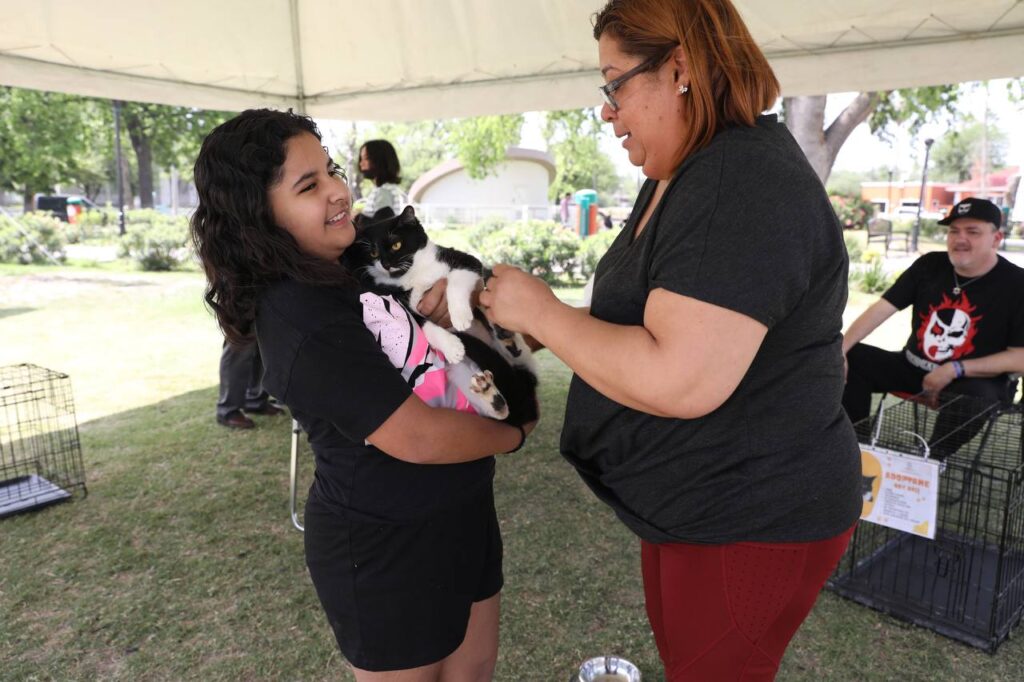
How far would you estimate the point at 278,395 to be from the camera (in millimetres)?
1343

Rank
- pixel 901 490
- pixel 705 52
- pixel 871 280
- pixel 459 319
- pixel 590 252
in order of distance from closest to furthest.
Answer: pixel 705 52 < pixel 459 319 < pixel 901 490 < pixel 871 280 < pixel 590 252

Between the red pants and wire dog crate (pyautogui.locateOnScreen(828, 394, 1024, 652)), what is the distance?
2.01 meters

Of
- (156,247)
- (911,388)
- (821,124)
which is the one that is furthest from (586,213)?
(911,388)

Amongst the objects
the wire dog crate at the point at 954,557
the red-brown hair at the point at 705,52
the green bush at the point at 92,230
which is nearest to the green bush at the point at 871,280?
the wire dog crate at the point at 954,557

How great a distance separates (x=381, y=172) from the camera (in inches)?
211

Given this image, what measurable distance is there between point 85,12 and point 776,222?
4263 mm

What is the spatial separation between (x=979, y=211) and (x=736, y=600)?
3959 millimetres

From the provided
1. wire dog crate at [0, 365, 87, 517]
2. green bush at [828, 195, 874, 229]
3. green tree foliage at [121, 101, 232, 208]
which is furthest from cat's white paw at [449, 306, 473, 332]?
green bush at [828, 195, 874, 229]

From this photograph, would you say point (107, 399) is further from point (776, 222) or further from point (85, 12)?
point (776, 222)

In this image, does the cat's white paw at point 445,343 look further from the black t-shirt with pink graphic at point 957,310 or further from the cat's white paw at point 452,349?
the black t-shirt with pink graphic at point 957,310

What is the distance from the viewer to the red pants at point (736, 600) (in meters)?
1.28

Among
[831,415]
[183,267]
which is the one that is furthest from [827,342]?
[183,267]

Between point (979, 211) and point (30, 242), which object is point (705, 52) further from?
point (30, 242)

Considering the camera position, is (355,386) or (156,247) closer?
(355,386)
